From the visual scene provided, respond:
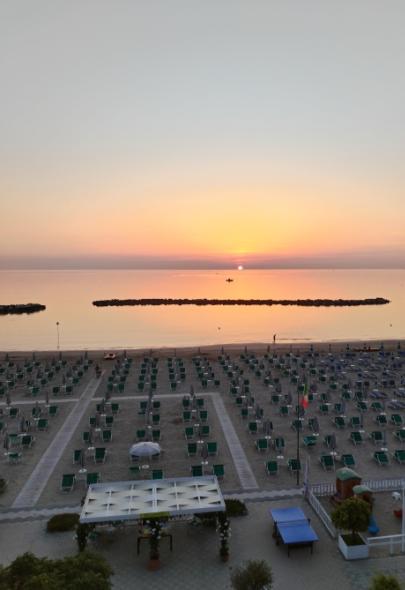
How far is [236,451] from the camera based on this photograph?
1770cm

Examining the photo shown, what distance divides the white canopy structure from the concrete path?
106 inches

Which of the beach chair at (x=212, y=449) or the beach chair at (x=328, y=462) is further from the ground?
the beach chair at (x=212, y=449)

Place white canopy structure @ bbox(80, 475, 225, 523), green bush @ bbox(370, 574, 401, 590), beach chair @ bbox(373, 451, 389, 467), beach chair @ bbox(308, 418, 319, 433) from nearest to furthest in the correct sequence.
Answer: green bush @ bbox(370, 574, 401, 590) < white canopy structure @ bbox(80, 475, 225, 523) < beach chair @ bbox(373, 451, 389, 467) < beach chair @ bbox(308, 418, 319, 433)

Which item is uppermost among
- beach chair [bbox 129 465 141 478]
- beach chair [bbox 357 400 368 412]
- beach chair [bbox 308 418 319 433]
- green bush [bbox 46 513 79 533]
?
beach chair [bbox 357 400 368 412]

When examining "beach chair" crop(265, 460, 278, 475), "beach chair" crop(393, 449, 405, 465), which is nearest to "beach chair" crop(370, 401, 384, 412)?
"beach chair" crop(393, 449, 405, 465)

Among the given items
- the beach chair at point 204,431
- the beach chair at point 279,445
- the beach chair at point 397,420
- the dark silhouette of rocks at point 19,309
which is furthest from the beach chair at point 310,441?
the dark silhouette of rocks at point 19,309

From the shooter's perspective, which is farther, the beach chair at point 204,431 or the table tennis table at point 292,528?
the beach chair at point 204,431

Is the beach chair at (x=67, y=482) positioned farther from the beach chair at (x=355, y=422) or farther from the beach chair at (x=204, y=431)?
the beach chair at (x=355, y=422)

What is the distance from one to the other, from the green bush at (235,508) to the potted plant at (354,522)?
2904 mm

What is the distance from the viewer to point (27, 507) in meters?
13.4

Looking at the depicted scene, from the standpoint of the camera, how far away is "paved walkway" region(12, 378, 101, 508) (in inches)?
550

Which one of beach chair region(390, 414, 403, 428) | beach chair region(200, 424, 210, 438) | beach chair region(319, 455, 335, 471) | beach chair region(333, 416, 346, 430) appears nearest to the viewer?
beach chair region(319, 455, 335, 471)

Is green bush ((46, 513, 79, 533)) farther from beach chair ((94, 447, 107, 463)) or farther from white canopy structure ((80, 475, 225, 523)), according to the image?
beach chair ((94, 447, 107, 463))

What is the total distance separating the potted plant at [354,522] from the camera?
1072cm
